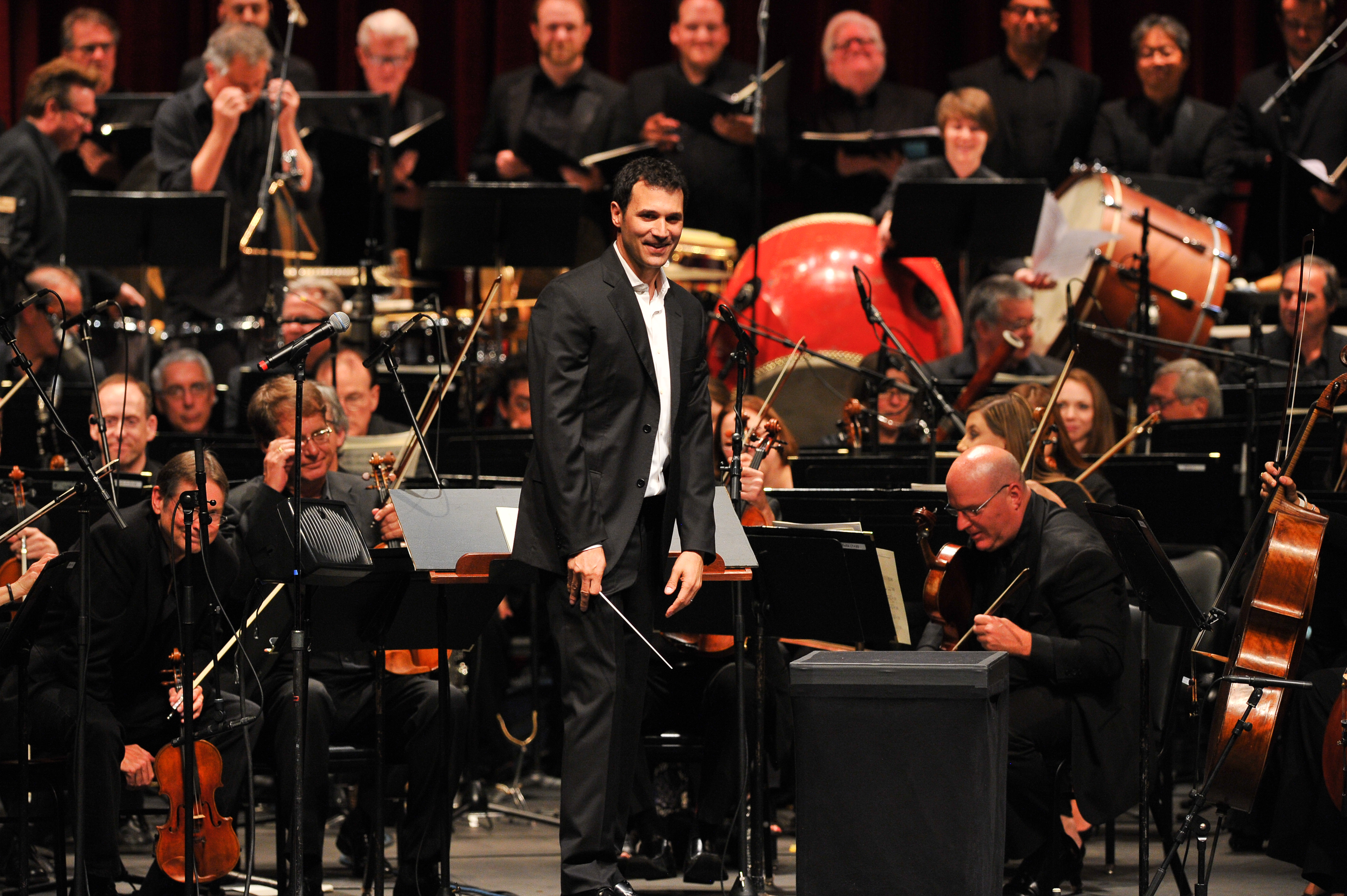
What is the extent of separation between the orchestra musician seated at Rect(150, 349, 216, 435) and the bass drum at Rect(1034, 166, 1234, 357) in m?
3.60

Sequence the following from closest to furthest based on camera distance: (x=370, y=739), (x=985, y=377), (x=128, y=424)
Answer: (x=370, y=739) → (x=128, y=424) → (x=985, y=377)

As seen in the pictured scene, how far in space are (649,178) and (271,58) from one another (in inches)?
174

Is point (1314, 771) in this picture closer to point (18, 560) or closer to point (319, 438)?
point (319, 438)

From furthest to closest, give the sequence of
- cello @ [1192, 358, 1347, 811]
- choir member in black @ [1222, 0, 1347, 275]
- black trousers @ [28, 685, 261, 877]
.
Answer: choir member in black @ [1222, 0, 1347, 275] → black trousers @ [28, 685, 261, 877] → cello @ [1192, 358, 1347, 811]

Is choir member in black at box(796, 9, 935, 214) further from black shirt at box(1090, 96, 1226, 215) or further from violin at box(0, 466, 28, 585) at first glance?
violin at box(0, 466, 28, 585)

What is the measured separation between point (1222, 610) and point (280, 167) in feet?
16.0

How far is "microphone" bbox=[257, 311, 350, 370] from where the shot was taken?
3.72 meters

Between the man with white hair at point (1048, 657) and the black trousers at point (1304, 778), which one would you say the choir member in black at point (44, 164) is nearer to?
the man with white hair at point (1048, 657)

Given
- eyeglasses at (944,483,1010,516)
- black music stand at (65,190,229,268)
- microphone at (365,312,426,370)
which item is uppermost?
black music stand at (65,190,229,268)

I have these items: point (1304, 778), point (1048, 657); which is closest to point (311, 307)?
point (1048, 657)

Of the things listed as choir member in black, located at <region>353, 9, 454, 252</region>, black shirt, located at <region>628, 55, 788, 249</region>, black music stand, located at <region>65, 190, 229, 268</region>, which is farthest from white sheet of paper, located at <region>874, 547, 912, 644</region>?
choir member in black, located at <region>353, 9, 454, 252</region>

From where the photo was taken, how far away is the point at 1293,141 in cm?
802

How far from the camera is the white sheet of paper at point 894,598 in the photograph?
4184mm

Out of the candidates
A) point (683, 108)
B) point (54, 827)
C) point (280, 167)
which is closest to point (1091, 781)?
point (54, 827)
